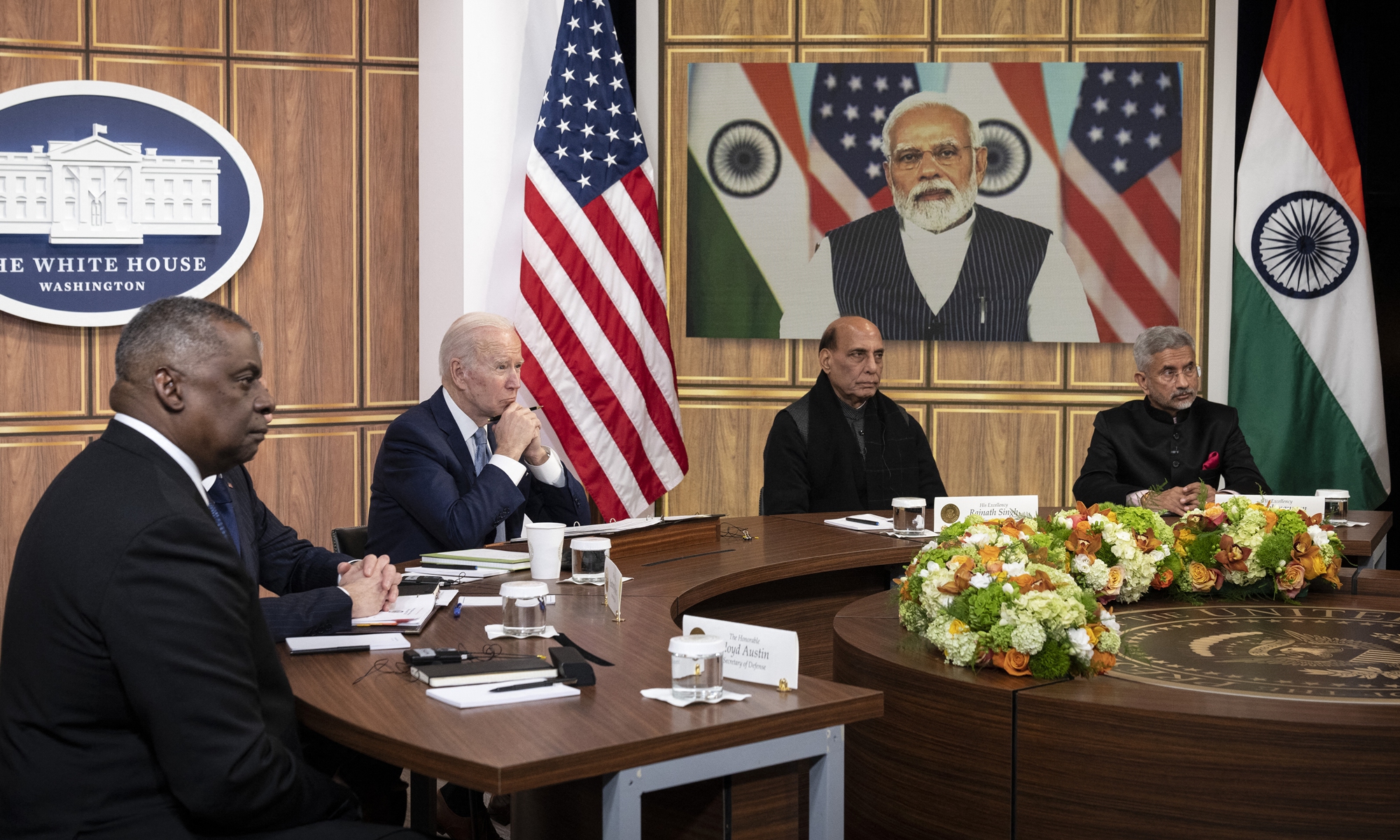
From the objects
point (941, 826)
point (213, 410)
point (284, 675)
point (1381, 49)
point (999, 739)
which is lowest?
point (941, 826)

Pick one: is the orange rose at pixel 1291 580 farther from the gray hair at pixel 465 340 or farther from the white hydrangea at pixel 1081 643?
the gray hair at pixel 465 340

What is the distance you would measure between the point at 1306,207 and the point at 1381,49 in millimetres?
768

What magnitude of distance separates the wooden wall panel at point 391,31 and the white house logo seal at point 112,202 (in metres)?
0.74

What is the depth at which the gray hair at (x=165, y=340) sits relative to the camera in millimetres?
1827

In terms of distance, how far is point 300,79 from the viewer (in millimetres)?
5539

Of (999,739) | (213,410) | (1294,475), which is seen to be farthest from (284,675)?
(1294,475)

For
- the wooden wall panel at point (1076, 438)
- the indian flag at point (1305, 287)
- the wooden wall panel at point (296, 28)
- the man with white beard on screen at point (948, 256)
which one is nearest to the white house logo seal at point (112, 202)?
the wooden wall panel at point (296, 28)

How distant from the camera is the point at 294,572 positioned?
3010 millimetres

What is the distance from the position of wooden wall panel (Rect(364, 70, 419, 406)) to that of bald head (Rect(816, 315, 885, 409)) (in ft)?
7.07

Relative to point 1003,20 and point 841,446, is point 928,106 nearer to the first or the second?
point 1003,20

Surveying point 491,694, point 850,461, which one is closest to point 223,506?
point 491,694

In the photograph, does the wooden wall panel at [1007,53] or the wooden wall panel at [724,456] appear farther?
the wooden wall panel at [724,456]

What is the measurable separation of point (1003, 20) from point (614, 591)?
437 centimetres

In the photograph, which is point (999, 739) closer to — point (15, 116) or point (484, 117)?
point (484, 117)
